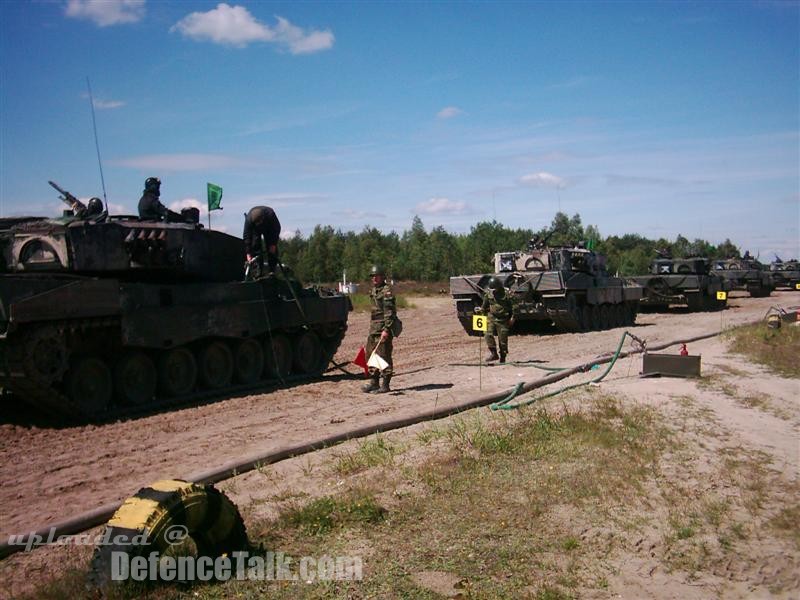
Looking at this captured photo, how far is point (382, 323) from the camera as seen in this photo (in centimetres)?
1170

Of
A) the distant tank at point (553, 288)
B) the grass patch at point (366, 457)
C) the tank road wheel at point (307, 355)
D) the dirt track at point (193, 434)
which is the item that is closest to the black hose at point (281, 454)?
the dirt track at point (193, 434)

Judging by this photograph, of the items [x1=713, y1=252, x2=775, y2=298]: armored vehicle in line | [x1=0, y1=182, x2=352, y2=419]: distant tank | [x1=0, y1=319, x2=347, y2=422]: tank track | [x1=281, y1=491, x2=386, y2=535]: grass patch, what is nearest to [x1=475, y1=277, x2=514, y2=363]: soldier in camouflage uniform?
[x1=0, y1=182, x2=352, y2=419]: distant tank

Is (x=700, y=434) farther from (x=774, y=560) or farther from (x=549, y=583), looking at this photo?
(x=549, y=583)

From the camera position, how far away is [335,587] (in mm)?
4895

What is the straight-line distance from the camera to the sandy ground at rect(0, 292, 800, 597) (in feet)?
22.5

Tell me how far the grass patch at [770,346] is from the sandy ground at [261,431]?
0.61 m

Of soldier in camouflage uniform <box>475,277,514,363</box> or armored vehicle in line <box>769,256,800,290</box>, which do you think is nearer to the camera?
soldier in camouflage uniform <box>475,277,514,363</box>

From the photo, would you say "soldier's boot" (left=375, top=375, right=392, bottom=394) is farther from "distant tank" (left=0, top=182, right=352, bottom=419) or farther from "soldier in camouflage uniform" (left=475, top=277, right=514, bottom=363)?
"soldier in camouflage uniform" (left=475, top=277, right=514, bottom=363)

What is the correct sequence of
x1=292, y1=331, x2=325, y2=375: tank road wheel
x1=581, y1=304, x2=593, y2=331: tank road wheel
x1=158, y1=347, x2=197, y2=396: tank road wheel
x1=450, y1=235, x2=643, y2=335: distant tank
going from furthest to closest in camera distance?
x1=581, y1=304, x2=593, y2=331: tank road wheel, x1=450, y1=235, x2=643, y2=335: distant tank, x1=292, y1=331, x2=325, y2=375: tank road wheel, x1=158, y1=347, x2=197, y2=396: tank road wheel

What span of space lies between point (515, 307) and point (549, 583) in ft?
51.1

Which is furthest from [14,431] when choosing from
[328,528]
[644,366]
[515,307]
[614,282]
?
[614,282]

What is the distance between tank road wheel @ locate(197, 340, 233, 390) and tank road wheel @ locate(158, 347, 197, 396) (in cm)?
20

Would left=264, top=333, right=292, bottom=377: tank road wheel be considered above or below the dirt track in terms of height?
above

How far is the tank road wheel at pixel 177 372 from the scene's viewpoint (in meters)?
11.8
